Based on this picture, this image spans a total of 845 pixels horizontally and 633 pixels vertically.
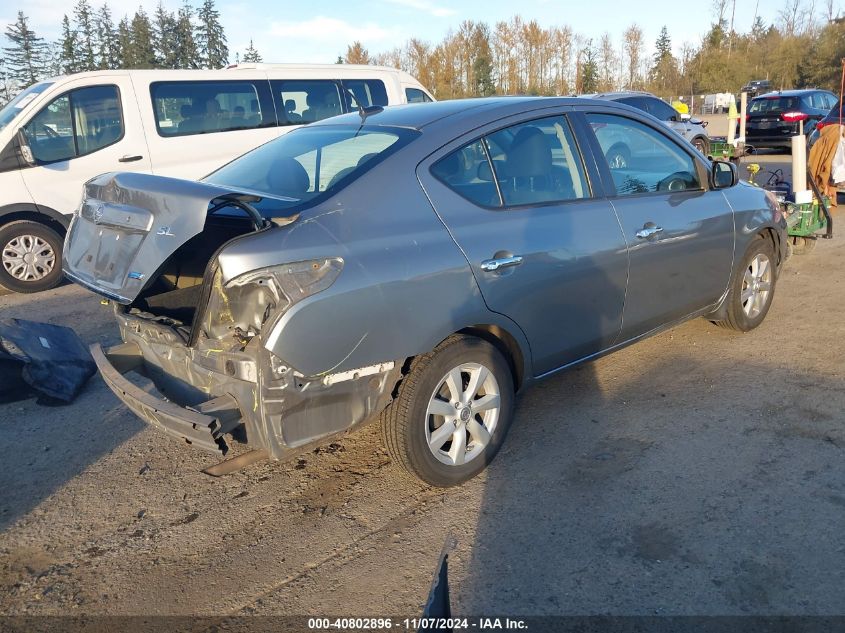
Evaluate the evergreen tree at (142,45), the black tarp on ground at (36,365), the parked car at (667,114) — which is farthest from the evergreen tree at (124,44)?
the black tarp on ground at (36,365)

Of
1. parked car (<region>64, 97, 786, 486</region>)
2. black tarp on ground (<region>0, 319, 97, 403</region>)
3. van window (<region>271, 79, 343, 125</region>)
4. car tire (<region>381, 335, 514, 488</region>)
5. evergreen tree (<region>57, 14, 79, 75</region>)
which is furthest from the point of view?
evergreen tree (<region>57, 14, 79, 75</region>)

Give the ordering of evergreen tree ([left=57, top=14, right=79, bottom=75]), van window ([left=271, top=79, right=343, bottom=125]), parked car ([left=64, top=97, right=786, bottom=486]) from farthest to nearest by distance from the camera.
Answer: evergreen tree ([left=57, top=14, right=79, bottom=75]) → van window ([left=271, top=79, right=343, bottom=125]) → parked car ([left=64, top=97, right=786, bottom=486])

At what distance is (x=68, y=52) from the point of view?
39812 millimetres

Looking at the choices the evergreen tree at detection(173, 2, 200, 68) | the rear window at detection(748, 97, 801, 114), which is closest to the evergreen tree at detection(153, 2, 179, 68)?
the evergreen tree at detection(173, 2, 200, 68)

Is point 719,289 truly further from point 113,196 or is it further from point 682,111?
point 682,111

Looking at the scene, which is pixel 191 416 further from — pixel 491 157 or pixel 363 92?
pixel 363 92

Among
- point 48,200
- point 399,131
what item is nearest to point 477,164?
point 399,131

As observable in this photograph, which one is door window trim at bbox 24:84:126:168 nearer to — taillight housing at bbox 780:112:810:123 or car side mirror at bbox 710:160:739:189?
car side mirror at bbox 710:160:739:189

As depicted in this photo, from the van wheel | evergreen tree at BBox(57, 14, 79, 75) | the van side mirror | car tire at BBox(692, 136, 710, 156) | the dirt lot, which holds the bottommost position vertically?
the dirt lot

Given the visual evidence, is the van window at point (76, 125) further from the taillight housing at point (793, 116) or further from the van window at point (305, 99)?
the taillight housing at point (793, 116)

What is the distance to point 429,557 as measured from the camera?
120 inches

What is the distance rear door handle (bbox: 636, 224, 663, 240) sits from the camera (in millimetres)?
4145

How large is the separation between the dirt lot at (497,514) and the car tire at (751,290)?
60 centimetres

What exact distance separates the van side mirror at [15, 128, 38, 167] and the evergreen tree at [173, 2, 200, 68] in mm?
36985
